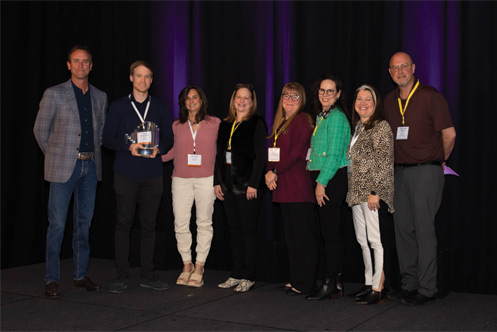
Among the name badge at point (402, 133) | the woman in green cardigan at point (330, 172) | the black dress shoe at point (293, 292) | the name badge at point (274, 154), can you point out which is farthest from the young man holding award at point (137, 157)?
the name badge at point (402, 133)

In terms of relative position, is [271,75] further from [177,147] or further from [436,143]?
[436,143]

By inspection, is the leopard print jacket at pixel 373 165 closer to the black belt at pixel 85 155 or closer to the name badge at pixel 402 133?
the name badge at pixel 402 133

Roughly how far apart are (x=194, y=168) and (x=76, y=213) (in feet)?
3.16

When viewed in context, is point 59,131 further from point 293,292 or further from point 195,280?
point 293,292

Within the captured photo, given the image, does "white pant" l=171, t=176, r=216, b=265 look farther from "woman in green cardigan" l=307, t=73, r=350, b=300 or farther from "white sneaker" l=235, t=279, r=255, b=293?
"woman in green cardigan" l=307, t=73, r=350, b=300

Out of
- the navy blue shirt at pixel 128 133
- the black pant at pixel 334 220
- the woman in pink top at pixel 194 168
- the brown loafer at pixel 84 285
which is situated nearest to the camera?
the black pant at pixel 334 220

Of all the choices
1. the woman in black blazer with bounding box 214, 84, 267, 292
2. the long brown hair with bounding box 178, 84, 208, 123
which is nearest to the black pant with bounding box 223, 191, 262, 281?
the woman in black blazer with bounding box 214, 84, 267, 292

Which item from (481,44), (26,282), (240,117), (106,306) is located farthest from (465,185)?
(26,282)

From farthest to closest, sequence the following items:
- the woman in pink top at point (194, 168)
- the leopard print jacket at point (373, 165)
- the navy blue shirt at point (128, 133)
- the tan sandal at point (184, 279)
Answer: the tan sandal at point (184, 279) < the woman in pink top at point (194, 168) < the navy blue shirt at point (128, 133) < the leopard print jacket at point (373, 165)

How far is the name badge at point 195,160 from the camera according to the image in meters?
4.23

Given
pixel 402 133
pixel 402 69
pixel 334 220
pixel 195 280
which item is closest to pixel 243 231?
pixel 195 280

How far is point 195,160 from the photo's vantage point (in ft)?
13.9

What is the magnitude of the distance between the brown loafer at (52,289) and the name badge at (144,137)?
1.24m

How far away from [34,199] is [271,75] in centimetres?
271
